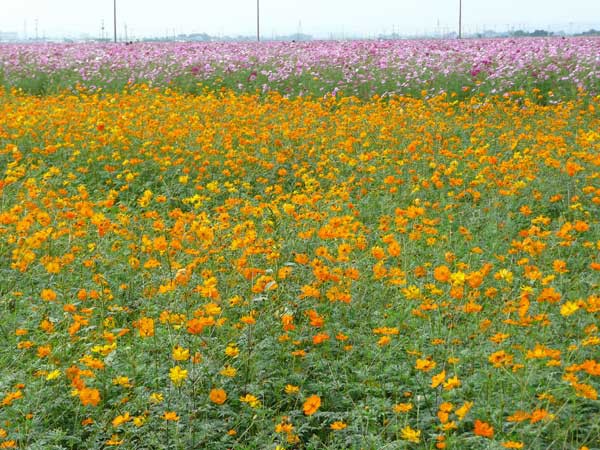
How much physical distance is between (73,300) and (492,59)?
10.2 metres

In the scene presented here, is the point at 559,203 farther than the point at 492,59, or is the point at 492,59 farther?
the point at 492,59

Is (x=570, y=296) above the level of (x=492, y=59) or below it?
below

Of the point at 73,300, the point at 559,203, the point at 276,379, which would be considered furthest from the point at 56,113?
the point at 276,379

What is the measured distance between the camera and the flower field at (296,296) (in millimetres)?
2758

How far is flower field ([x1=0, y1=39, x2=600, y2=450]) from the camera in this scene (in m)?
2.76

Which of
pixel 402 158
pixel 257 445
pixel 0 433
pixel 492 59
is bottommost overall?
pixel 257 445

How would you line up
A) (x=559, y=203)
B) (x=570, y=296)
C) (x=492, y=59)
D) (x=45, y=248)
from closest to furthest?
(x=570, y=296)
(x=45, y=248)
(x=559, y=203)
(x=492, y=59)

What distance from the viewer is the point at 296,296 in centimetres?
367

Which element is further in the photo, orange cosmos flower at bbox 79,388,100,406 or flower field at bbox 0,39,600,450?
flower field at bbox 0,39,600,450

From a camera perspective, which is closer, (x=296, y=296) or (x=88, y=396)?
(x=88, y=396)

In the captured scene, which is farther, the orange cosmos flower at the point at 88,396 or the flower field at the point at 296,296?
the flower field at the point at 296,296

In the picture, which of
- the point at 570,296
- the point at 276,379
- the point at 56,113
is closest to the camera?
the point at 276,379

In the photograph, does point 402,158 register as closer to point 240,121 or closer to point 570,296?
point 240,121

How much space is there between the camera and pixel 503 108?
9336 millimetres
